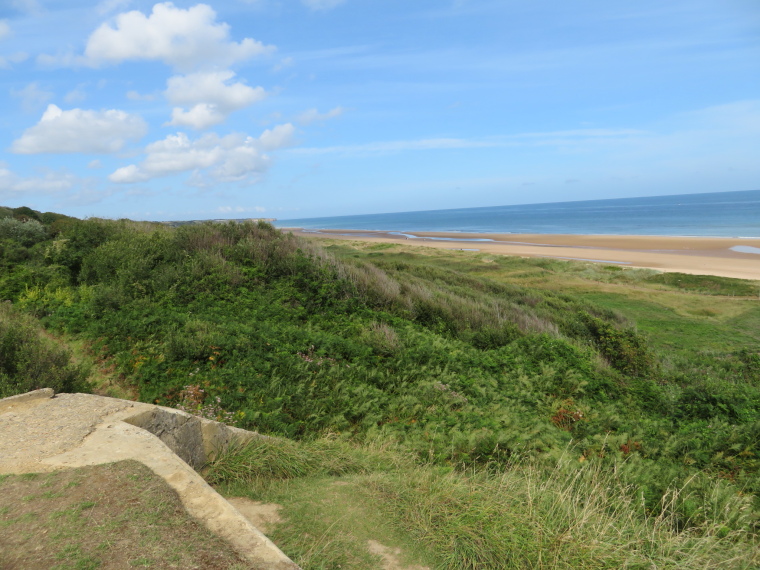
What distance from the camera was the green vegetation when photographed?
432 centimetres

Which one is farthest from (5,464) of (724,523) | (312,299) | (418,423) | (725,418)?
(725,418)

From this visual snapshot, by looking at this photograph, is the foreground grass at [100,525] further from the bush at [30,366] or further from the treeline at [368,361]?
the bush at [30,366]

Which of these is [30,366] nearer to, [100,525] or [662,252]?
[100,525]

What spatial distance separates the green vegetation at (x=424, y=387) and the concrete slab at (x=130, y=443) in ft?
1.71

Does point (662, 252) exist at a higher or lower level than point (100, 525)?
lower

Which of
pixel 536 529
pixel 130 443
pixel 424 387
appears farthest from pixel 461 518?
pixel 424 387

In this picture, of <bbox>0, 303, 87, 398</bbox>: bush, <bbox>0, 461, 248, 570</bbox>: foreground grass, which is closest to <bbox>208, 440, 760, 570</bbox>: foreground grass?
<bbox>0, 461, 248, 570</bbox>: foreground grass

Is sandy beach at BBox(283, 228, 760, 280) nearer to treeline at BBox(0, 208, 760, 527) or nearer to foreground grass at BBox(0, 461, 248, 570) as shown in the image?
treeline at BBox(0, 208, 760, 527)

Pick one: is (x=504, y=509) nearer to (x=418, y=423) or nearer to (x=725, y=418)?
(x=418, y=423)

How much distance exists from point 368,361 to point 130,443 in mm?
5226

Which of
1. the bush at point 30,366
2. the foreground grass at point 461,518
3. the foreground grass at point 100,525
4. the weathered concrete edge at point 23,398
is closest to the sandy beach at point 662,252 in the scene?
the bush at point 30,366

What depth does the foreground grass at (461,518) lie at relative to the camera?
11.7 feet

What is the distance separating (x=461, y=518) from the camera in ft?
13.1

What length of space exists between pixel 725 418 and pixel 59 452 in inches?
368
